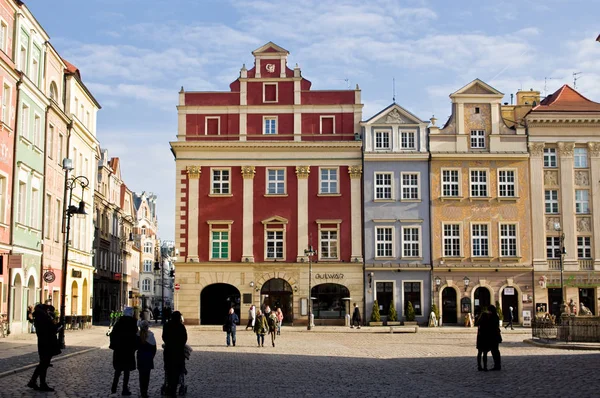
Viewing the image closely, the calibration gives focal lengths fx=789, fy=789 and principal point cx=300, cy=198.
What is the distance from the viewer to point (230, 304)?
5575 cm

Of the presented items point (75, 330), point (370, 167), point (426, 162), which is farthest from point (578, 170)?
point (75, 330)

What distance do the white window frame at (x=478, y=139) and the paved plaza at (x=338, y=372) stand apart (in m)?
25.0

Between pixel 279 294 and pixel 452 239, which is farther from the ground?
pixel 452 239

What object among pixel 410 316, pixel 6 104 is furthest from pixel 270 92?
pixel 6 104

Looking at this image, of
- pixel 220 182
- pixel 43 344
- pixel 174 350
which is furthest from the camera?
pixel 220 182

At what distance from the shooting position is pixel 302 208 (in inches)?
2192

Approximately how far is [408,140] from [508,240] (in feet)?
32.7

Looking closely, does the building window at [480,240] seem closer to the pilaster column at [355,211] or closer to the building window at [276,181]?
the pilaster column at [355,211]

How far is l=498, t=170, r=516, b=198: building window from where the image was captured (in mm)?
55844

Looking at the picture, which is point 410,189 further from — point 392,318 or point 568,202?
point 568,202

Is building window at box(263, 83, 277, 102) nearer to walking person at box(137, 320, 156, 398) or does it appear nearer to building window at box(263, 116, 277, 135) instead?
building window at box(263, 116, 277, 135)

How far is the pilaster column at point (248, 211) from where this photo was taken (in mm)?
55156

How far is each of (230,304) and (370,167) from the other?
13868mm

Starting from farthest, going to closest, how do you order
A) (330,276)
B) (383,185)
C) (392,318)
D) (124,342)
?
(383,185) → (330,276) → (392,318) → (124,342)
